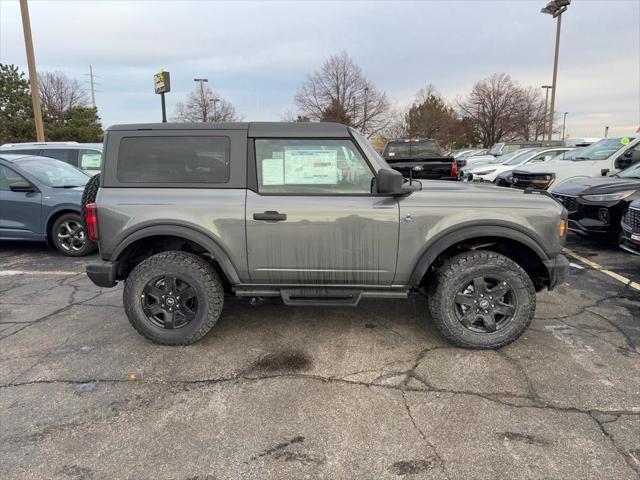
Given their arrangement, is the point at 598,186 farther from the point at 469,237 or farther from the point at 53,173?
the point at 53,173

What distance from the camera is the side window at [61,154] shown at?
980cm

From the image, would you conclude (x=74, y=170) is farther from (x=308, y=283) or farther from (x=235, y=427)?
(x=235, y=427)

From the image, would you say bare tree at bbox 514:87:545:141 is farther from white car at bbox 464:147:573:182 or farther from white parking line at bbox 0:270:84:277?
white parking line at bbox 0:270:84:277

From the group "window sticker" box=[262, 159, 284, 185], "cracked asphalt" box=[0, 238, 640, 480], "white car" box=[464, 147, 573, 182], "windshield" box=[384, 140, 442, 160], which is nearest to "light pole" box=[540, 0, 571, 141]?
"white car" box=[464, 147, 573, 182]

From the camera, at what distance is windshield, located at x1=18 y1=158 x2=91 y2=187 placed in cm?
717

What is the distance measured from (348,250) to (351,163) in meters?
0.71

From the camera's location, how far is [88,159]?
1016 cm

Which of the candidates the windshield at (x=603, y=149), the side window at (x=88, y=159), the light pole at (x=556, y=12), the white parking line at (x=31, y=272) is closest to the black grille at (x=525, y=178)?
the windshield at (x=603, y=149)

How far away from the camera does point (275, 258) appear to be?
3627 mm

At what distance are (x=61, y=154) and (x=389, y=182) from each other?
9.22 m

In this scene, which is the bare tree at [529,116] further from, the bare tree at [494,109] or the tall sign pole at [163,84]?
the tall sign pole at [163,84]

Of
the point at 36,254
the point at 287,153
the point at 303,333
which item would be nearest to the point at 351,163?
the point at 287,153

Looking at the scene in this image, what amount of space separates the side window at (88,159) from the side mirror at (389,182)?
8.71 metres

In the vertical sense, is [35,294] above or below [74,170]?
below
